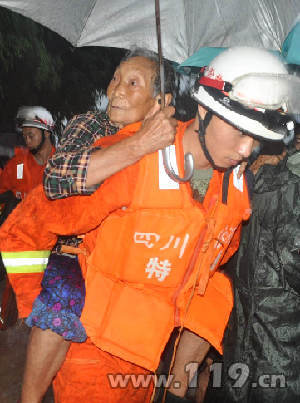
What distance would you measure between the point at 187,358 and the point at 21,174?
4098 millimetres

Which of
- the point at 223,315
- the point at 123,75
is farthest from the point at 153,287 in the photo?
the point at 123,75

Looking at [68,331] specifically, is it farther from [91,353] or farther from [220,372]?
[220,372]

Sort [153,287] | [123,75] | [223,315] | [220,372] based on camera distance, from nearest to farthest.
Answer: [153,287] < [223,315] < [123,75] < [220,372]

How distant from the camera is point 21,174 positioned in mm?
5645

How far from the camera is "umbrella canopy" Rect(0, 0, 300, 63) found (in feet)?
9.03

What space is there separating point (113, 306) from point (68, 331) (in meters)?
0.27

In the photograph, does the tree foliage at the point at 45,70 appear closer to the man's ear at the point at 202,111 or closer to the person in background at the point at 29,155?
the person in background at the point at 29,155

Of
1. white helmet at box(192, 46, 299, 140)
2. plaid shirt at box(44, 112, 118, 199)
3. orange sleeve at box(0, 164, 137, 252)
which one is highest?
white helmet at box(192, 46, 299, 140)

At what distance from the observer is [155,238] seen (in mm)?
1890

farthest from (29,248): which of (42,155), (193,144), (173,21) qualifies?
(42,155)

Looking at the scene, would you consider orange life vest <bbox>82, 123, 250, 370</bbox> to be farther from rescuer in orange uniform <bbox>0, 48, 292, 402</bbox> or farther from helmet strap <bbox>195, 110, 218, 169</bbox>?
helmet strap <bbox>195, 110, 218, 169</bbox>

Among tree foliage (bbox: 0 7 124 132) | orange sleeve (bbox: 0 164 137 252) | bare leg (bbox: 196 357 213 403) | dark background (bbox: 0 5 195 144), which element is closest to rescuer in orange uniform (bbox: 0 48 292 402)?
orange sleeve (bbox: 0 164 137 252)

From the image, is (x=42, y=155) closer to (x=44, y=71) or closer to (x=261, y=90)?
(x=261, y=90)

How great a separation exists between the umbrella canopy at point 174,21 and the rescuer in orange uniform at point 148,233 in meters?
1.01
